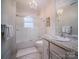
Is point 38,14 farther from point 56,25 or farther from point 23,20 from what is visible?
point 56,25

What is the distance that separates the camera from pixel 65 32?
2047mm

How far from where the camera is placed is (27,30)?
4535 millimetres

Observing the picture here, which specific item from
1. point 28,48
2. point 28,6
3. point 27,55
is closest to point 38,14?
point 28,6

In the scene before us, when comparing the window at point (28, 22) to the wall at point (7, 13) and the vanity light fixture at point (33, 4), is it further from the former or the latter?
the wall at point (7, 13)

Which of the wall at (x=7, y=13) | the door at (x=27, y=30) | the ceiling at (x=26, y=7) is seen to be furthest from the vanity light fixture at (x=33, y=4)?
the wall at (x=7, y=13)

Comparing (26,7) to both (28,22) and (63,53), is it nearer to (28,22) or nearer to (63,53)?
(28,22)

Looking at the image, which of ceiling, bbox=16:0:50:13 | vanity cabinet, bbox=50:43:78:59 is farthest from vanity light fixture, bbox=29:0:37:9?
vanity cabinet, bbox=50:43:78:59

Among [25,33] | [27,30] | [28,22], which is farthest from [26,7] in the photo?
[25,33]

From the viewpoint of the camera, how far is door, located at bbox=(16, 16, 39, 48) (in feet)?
14.0

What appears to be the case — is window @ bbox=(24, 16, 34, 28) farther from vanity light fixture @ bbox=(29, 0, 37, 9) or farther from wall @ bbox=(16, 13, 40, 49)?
vanity light fixture @ bbox=(29, 0, 37, 9)

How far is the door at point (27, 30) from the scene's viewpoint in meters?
4.28

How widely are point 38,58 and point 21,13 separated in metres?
2.13

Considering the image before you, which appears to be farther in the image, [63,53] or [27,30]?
[27,30]

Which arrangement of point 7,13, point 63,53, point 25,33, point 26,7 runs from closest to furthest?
point 63,53
point 7,13
point 26,7
point 25,33
